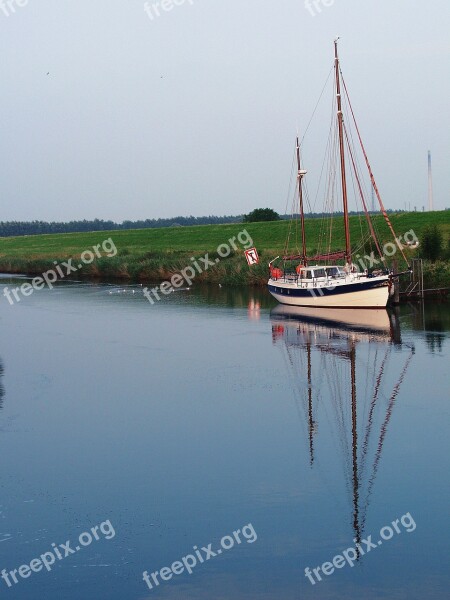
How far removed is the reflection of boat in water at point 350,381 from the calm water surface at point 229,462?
0.08m

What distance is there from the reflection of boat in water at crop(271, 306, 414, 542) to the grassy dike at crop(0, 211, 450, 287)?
13887 mm

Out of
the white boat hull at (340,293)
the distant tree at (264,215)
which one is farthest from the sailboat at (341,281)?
the distant tree at (264,215)

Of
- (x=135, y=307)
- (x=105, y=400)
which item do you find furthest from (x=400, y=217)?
(x=105, y=400)

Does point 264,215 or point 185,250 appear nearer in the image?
point 185,250

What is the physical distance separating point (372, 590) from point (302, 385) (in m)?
14.6

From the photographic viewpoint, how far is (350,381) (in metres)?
27.7

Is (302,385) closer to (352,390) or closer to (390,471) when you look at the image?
(352,390)

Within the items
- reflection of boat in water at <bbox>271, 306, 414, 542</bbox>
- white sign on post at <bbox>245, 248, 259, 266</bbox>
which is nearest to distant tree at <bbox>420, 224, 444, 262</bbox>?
white sign on post at <bbox>245, 248, 259, 266</bbox>

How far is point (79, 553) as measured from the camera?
14398 mm

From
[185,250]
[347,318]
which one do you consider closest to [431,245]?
[347,318]

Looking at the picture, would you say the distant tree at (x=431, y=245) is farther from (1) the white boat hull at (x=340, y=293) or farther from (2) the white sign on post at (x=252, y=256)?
(2) the white sign on post at (x=252, y=256)

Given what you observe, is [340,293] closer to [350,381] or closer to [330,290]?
[330,290]

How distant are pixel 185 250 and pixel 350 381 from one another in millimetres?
61772

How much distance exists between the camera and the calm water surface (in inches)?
536
